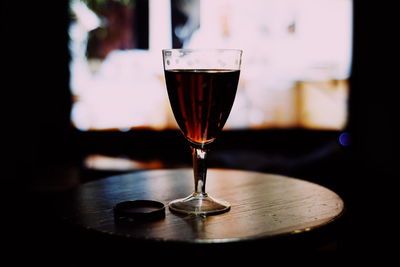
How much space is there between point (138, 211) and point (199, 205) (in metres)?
0.11

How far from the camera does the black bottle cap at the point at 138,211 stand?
0.76 metres

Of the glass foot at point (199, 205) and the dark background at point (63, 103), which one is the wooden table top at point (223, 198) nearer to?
the glass foot at point (199, 205)

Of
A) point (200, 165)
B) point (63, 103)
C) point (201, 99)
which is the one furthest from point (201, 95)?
point (63, 103)

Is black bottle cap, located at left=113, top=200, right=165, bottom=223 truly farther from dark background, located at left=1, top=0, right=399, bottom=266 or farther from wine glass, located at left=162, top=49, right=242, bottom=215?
dark background, located at left=1, top=0, right=399, bottom=266

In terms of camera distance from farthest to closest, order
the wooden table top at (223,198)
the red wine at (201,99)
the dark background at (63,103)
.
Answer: the dark background at (63,103) < the red wine at (201,99) < the wooden table top at (223,198)

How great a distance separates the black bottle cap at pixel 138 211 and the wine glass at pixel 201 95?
0.04m

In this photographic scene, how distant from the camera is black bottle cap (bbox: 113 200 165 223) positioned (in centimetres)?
76

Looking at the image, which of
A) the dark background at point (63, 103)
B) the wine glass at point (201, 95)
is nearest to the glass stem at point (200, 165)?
the wine glass at point (201, 95)

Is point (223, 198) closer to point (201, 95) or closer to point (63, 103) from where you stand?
point (201, 95)

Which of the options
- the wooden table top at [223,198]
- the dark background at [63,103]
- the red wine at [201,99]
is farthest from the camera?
the dark background at [63,103]

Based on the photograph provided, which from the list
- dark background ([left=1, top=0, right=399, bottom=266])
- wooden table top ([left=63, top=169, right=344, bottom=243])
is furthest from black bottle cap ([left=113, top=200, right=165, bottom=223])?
dark background ([left=1, top=0, right=399, bottom=266])

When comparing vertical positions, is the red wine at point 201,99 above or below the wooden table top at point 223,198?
above

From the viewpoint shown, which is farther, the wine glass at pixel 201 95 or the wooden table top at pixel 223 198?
the wine glass at pixel 201 95

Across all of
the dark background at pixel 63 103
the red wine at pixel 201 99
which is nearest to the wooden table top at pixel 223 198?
the red wine at pixel 201 99
